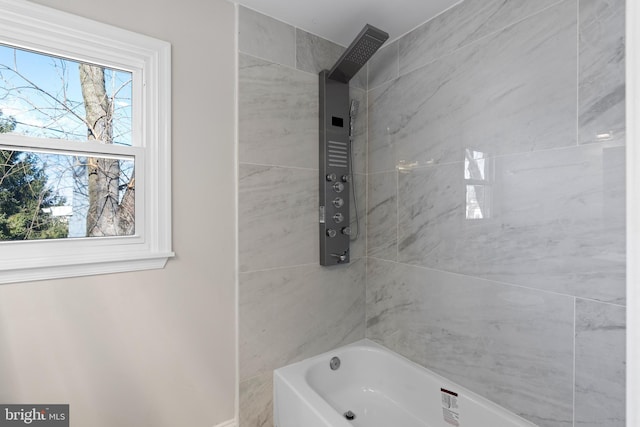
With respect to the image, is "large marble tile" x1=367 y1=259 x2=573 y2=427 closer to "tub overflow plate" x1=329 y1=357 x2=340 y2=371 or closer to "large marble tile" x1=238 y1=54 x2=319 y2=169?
"tub overflow plate" x1=329 y1=357 x2=340 y2=371

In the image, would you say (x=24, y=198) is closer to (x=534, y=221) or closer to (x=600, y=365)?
(x=534, y=221)

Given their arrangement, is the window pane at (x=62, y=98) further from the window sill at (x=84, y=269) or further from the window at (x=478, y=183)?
the window at (x=478, y=183)

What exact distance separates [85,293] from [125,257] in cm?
20

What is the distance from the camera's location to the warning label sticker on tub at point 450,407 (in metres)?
1.54

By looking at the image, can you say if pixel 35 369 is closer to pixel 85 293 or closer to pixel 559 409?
pixel 85 293

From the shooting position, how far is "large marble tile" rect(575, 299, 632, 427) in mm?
1086

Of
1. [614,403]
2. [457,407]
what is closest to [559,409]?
[614,403]

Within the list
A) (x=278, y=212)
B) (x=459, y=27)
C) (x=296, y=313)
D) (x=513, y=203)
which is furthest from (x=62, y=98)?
(x=513, y=203)

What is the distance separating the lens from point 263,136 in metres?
1.67

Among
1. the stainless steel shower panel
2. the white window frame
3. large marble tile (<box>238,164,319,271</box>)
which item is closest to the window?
the stainless steel shower panel

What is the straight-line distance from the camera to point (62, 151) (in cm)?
126

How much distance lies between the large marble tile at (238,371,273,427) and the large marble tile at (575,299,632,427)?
1.38m

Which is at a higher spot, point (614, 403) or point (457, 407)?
point (614, 403)

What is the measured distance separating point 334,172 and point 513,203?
944 mm
